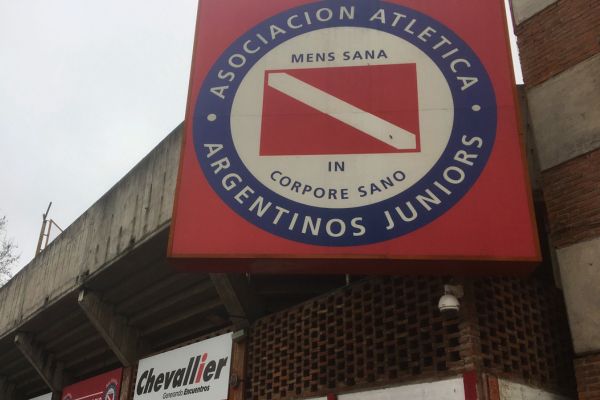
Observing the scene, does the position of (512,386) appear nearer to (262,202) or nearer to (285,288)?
(262,202)

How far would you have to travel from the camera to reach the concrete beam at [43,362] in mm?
16531

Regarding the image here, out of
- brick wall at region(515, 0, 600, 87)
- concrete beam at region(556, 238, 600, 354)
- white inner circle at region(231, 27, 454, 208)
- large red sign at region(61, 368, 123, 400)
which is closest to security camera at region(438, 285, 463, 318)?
white inner circle at region(231, 27, 454, 208)

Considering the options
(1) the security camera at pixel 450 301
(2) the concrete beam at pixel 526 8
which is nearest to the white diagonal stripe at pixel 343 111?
(1) the security camera at pixel 450 301

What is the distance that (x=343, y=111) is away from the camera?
7711 mm

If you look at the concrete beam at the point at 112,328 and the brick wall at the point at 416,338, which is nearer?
the brick wall at the point at 416,338

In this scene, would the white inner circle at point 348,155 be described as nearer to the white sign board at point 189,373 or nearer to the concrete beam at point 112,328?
the white sign board at point 189,373

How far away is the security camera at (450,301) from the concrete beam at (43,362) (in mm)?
12668

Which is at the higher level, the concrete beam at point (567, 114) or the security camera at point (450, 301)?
the concrete beam at point (567, 114)

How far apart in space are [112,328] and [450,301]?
8678 millimetres

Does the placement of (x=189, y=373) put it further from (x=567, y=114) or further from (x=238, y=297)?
(x=567, y=114)

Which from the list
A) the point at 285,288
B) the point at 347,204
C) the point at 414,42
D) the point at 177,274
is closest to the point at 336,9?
the point at 414,42

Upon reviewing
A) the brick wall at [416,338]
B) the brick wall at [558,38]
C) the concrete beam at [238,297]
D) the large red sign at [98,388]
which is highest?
the brick wall at [558,38]

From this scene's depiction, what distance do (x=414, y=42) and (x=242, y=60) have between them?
2231 millimetres

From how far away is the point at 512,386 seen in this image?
709 centimetres
